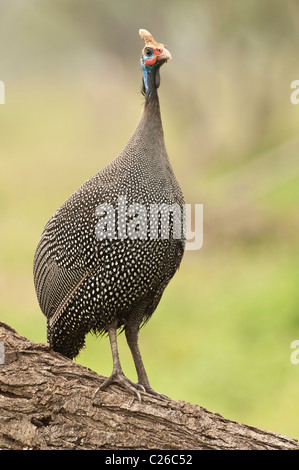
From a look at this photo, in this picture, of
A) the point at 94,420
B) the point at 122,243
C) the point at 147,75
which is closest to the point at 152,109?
the point at 147,75

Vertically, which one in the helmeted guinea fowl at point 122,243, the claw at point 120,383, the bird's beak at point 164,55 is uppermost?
the bird's beak at point 164,55

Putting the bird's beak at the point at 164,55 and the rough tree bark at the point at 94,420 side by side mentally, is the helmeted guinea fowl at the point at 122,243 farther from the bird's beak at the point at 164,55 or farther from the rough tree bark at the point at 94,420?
the rough tree bark at the point at 94,420

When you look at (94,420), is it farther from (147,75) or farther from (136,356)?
(147,75)

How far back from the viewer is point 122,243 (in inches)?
98.0

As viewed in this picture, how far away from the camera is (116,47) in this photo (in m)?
6.83

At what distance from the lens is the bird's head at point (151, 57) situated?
8.43ft

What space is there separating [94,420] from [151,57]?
4.88ft

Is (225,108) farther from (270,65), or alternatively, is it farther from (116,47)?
(116,47)

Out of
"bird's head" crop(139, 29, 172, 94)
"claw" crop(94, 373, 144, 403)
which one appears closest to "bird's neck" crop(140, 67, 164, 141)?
"bird's head" crop(139, 29, 172, 94)

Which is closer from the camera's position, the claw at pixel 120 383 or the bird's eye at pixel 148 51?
the claw at pixel 120 383

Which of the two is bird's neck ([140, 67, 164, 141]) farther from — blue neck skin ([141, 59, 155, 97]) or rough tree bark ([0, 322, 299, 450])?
rough tree bark ([0, 322, 299, 450])

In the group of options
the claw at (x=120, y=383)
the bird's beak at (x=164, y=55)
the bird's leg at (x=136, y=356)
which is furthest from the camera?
the bird's leg at (x=136, y=356)

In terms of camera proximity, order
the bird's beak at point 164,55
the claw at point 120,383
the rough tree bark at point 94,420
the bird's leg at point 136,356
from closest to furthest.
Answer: the rough tree bark at point 94,420 → the claw at point 120,383 → the bird's beak at point 164,55 → the bird's leg at point 136,356

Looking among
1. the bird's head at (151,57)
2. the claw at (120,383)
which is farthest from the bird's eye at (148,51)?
the claw at (120,383)
